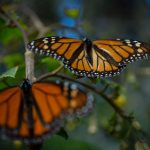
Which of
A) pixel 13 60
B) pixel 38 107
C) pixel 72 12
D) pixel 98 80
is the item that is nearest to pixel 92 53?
pixel 98 80

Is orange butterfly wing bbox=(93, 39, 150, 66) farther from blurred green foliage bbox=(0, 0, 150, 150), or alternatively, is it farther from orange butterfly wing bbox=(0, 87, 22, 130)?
orange butterfly wing bbox=(0, 87, 22, 130)

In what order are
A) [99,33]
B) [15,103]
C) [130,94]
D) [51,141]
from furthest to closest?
[99,33]
[130,94]
[51,141]
[15,103]

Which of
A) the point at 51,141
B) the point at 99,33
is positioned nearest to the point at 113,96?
the point at 51,141

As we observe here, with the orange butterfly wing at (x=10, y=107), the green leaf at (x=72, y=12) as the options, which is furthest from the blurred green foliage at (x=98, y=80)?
the orange butterfly wing at (x=10, y=107)

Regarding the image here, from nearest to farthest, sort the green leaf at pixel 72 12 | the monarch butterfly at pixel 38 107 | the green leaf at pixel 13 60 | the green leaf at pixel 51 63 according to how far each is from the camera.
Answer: the monarch butterfly at pixel 38 107
the green leaf at pixel 51 63
the green leaf at pixel 13 60
the green leaf at pixel 72 12

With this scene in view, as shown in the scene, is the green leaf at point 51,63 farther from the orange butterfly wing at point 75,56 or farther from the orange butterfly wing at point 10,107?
the orange butterfly wing at point 10,107

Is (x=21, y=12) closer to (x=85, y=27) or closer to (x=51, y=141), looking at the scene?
(x=85, y=27)

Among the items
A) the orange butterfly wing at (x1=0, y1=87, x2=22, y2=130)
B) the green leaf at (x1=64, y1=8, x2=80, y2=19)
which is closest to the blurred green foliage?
the green leaf at (x1=64, y1=8, x2=80, y2=19)
